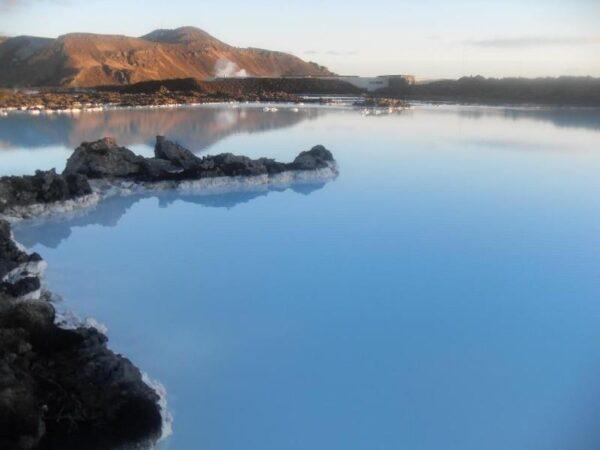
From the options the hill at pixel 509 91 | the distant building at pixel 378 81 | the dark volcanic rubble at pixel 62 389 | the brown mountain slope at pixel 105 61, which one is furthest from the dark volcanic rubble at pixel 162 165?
the brown mountain slope at pixel 105 61

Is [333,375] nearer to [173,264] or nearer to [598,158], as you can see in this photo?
[173,264]

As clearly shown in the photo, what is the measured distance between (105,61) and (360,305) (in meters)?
62.3

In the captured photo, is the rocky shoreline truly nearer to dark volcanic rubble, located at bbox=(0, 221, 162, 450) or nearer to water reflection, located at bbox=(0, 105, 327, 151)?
dark volcanic rubble, located at bbox=(0, 221, 162, 450)

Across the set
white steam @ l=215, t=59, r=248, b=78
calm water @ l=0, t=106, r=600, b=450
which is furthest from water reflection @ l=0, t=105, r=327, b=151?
white steam @ l=215, t=59, r=248, b=78

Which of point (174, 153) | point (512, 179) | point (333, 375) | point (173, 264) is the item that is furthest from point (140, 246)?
point (512, 179)

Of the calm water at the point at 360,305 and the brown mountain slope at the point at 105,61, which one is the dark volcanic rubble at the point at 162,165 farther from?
the brown mountain slope at the point at 105,61

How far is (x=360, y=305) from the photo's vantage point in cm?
474

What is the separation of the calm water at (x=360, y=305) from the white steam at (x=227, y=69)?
71.0 metres

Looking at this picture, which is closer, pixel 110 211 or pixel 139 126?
pixel 110 211

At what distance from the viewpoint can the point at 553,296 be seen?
495 centimetres

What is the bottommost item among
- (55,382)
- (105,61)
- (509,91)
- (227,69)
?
(55,382)

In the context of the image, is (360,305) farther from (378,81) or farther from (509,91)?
(378,81)

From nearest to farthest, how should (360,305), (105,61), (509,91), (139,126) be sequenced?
(360,305) < (139,126) < (509,91) < (105,61)

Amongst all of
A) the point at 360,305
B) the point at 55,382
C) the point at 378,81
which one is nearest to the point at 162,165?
the point at 360,305
